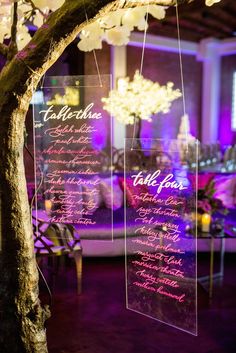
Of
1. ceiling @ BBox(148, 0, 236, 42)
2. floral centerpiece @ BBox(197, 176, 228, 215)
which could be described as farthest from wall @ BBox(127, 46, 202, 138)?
floral centerpiece @ BBox(197, 176, 228, 215)

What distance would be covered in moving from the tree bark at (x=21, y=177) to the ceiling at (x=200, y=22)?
19.0ft

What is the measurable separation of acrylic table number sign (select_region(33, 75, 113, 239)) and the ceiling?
5.38 m

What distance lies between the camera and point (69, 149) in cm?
240

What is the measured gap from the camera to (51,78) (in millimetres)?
2406

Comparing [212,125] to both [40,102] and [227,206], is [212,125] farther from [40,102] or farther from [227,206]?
[40,102]

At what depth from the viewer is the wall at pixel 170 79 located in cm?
1026

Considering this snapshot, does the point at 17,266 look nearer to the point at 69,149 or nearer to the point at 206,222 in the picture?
the point at 69,149

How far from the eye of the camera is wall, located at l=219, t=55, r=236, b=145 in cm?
1132

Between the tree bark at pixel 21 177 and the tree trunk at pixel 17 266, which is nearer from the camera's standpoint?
the tree bark at pixel 21 177

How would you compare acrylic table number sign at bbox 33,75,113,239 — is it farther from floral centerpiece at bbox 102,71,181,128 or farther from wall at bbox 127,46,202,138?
wall at bbox 127,46,202,138

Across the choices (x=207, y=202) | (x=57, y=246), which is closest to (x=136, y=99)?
(x=207, y=202)

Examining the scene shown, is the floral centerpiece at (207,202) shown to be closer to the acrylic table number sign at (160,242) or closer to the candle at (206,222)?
the candle at (206,222)

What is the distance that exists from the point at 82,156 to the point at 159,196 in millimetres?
500

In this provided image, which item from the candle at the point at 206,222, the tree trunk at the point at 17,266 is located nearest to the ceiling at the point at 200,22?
the candle at the point at 206,222
